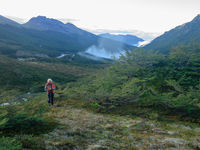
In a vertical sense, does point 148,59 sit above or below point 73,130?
above

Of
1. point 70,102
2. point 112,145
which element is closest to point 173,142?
point 112,145

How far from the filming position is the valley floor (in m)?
7.88

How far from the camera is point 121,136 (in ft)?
31.7

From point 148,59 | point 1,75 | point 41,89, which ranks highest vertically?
point 148,59

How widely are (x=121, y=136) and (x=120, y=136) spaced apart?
0.07m

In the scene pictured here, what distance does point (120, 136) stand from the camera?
9641 mm

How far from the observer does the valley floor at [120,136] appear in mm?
7880

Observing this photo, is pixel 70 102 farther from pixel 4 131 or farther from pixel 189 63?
pixel 189 63

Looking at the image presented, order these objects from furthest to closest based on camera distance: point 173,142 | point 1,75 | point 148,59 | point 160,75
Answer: point 1,75, point 148,59, point 160,75, point 173,142

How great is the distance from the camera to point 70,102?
20.9 metres

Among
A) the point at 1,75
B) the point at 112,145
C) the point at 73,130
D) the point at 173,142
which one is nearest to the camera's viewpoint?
the point at 112,145

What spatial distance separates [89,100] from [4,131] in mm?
12760

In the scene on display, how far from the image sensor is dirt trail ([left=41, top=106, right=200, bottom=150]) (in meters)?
7.95

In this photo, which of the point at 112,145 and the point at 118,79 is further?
the point at 118,79
